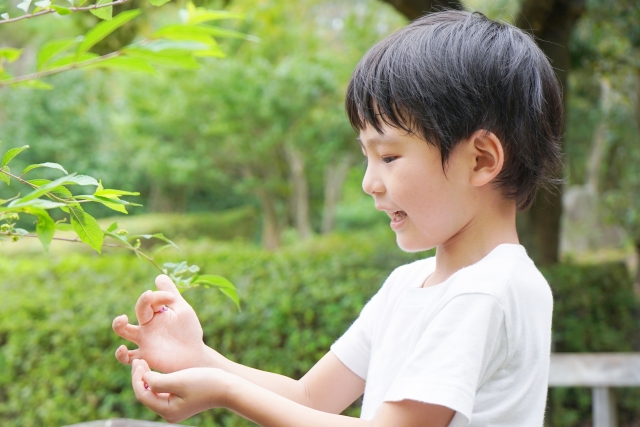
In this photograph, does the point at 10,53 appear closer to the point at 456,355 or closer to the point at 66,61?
the point at 66,61

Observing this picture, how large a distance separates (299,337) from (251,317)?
0.26 meters

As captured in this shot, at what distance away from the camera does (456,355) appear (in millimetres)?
859

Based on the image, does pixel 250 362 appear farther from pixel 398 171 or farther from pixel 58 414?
pixel 398 171

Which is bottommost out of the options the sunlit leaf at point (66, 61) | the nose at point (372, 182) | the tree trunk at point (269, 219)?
the tree trunk at point (269, 219)

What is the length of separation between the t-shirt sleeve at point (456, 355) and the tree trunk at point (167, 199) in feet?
49.6

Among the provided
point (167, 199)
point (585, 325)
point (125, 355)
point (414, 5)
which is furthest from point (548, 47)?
point (167, 199)

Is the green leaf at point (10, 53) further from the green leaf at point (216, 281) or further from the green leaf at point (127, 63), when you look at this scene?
the green leaf at point (216, 281)

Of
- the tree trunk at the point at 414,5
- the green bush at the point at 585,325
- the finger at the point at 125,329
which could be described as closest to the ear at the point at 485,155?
the finger at the point at 125,329

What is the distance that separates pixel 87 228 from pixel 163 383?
23 cm

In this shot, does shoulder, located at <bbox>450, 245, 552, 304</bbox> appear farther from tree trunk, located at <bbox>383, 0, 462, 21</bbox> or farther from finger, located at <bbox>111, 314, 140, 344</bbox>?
tree trunk, located at <bbox>383, 0, 462, 21</bbox>

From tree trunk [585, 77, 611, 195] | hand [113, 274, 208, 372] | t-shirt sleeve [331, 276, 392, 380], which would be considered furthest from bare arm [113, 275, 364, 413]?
tree trunk [585, 77, 611, 195]

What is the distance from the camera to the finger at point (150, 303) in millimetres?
999

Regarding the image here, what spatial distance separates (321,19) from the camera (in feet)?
38.5

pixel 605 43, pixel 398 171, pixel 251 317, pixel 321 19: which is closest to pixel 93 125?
pixel 321 19
